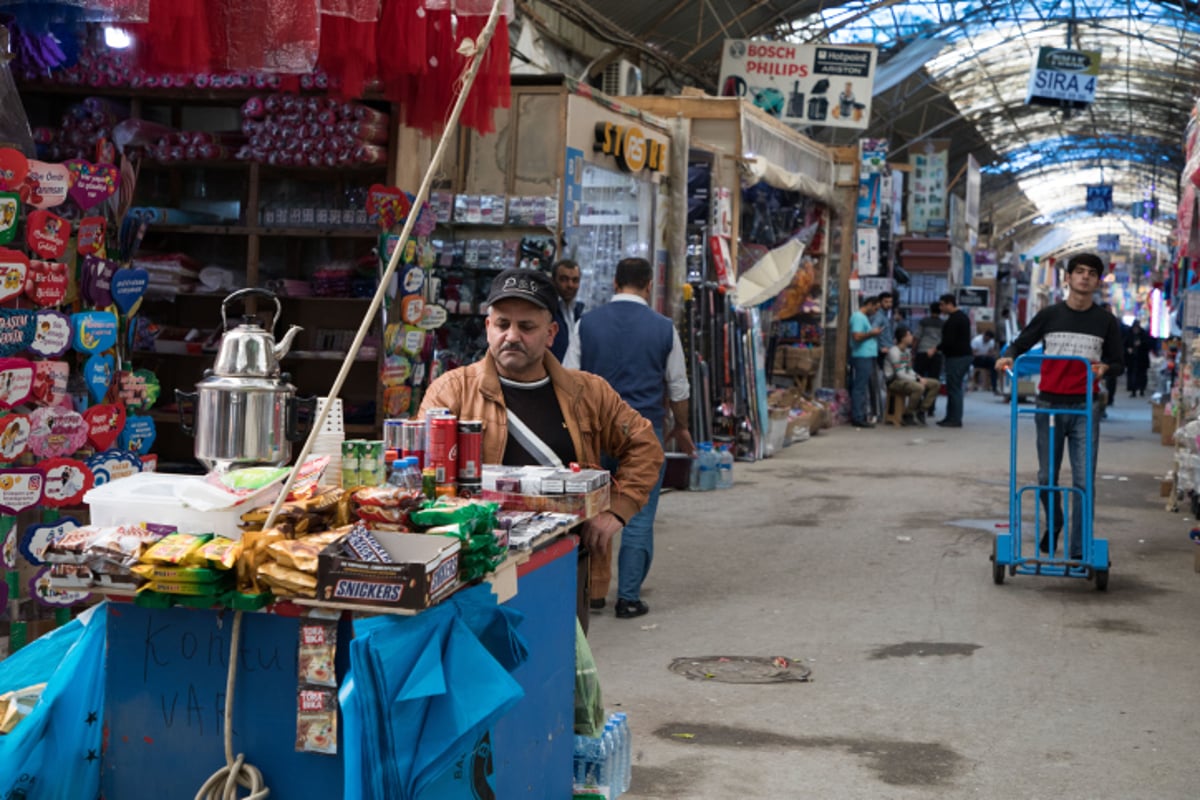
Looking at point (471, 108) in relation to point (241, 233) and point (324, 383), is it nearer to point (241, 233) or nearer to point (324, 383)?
point (241, 233)

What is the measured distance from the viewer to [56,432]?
5.21 metres

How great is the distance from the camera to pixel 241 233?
8383mm

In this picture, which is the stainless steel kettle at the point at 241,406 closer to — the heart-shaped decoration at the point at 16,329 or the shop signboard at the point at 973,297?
the heart-shaped decoration at the point at 16,329

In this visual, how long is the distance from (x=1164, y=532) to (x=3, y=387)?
820cm

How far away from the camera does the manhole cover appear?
5.93 m

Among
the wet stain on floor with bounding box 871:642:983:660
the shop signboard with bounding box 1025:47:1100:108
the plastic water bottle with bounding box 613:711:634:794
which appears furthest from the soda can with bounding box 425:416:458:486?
the shop signboard with bounding box 1025:47:1100:108

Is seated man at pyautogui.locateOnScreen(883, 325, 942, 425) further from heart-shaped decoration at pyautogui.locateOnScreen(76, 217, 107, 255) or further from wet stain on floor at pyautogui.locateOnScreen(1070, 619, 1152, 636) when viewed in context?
heart-shaped decoration at pyautogui.locateOnScreen(76, 217, 107, 255)

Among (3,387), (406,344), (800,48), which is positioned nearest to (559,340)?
(406,344)

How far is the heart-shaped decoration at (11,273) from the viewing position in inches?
190

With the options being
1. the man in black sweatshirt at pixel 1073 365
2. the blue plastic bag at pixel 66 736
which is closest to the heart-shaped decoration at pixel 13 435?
the blue plastic bag at pixel 66 736

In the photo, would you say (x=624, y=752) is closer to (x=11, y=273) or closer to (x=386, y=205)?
(x=11, y=273)

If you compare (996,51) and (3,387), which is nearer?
(3,387)

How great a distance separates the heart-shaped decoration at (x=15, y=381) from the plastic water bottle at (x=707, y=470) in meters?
7.59

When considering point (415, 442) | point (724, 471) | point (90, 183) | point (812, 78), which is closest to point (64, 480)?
point (90, 183)
